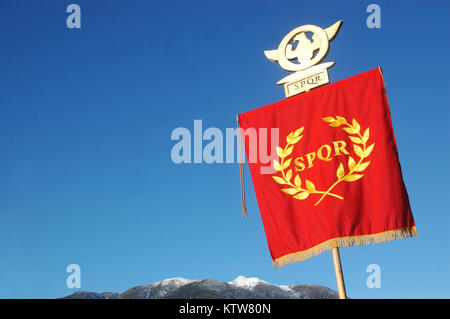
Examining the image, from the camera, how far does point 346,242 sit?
8.30 metres

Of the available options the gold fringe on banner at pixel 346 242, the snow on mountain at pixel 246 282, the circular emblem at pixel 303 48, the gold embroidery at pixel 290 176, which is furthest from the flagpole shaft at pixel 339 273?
the snow on mountain at pixel 246 282

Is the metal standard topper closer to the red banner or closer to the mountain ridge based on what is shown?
the red banner

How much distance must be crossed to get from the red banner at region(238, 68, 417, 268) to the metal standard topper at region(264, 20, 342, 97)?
0.99ft

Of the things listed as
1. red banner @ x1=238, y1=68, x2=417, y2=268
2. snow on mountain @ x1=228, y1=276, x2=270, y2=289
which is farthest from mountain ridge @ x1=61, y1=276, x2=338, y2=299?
red banner @ x1=238, y1=68, x2=417, y2=268

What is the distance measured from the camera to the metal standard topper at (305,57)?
9.71m

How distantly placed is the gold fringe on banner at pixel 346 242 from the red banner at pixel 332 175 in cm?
2

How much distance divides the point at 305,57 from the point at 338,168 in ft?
9.06

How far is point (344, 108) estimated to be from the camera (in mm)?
9148

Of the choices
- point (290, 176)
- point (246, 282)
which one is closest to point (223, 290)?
point (246, 282)

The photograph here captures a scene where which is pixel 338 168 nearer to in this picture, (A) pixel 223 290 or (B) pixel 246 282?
(A) pixel 223 290

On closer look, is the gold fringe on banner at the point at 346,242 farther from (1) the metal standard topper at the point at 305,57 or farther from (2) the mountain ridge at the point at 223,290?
(2) the mountain ridge at the point at 223,290

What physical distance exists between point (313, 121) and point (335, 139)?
65 cm
